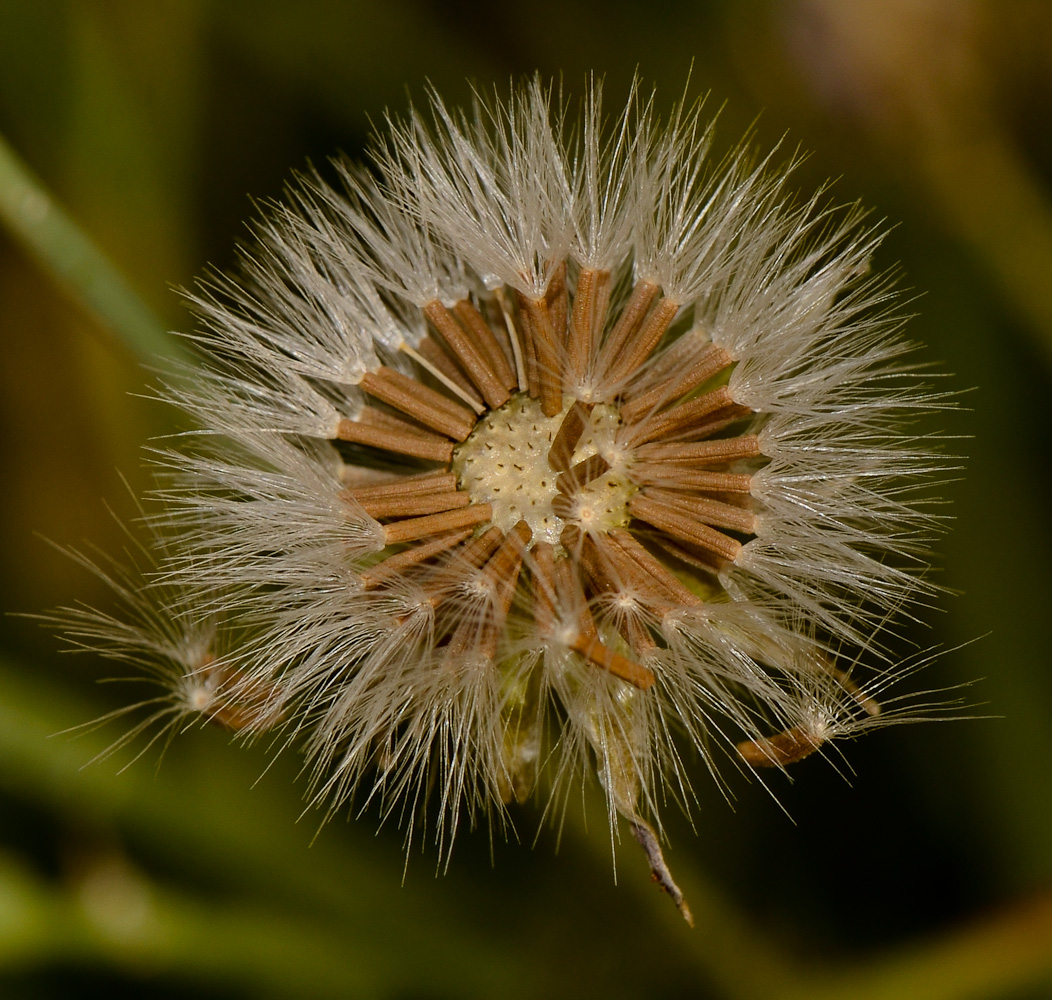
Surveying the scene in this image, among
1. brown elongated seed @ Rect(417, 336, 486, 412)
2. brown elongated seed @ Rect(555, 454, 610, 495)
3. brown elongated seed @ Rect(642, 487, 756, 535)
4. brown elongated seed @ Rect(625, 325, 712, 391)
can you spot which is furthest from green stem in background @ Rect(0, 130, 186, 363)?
brown elongated seed @ Rect(642, 487, 756, 535)

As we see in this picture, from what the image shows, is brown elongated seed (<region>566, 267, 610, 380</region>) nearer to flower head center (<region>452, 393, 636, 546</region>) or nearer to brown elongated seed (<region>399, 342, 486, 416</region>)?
flower head center (<region>452, 393, 636, 546</region>)

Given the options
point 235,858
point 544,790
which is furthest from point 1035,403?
point 235,858

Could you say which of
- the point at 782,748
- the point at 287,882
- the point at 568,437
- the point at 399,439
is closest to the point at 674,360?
the point at 568,437

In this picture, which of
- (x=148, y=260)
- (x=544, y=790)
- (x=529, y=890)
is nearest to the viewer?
(x=544, y=790)

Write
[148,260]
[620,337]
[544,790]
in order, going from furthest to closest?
[148,260]
[544,790]
[620,337]

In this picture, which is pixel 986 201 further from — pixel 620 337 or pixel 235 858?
pixel 235 858

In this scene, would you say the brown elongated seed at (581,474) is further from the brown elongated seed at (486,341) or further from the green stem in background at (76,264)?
the green stem in background at (76,264)

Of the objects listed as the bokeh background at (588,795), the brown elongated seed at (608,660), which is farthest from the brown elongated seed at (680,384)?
the bokeh background at (588,795)
